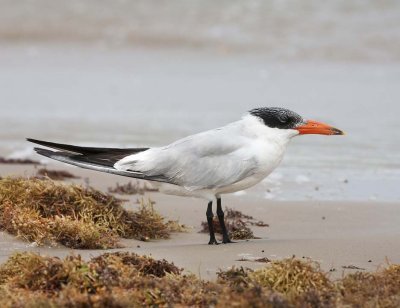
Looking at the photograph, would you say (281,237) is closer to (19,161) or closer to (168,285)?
(168,285)

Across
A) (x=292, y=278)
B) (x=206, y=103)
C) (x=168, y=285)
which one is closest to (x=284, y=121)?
(x=292, y=278)

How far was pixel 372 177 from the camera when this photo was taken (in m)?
8.16

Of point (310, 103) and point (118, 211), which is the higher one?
point (310, 103)

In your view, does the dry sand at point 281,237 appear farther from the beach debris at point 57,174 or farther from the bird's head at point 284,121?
the bird's head at point 284,121

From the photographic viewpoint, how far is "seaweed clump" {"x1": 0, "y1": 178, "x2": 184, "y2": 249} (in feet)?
17.1

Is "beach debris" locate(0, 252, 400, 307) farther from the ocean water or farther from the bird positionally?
the ocean water

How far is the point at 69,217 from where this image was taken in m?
5.45

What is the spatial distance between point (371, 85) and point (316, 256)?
405 inches

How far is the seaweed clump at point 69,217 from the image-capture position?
520cm

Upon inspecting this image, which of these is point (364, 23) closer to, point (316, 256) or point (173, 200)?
point (173, 200)

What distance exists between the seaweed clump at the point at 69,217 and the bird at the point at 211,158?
230 mm

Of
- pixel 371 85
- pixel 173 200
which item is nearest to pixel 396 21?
pixel 371 85

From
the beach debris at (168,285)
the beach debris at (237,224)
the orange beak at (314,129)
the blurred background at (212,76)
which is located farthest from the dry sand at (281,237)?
the orange beak at (314,129)

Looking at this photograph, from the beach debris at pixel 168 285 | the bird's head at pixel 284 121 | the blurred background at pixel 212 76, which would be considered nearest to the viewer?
the beach debris at pixel 168 285
